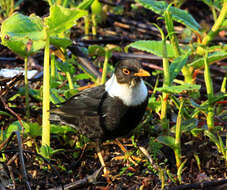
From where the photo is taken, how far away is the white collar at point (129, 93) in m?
3.09

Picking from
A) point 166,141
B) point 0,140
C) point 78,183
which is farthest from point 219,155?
point 0,140

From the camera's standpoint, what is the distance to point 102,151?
3.29 m

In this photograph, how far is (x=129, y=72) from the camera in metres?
3.16

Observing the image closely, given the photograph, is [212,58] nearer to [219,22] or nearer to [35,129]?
[219,22]

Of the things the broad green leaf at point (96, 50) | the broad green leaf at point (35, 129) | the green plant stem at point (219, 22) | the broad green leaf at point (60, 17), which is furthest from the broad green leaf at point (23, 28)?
the green plant stem at point (219, 22)

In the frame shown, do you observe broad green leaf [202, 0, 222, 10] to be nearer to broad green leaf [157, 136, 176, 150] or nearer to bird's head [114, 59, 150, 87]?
bird's head [114, 59, 150, 87]

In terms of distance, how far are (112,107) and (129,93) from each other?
0.59 ft

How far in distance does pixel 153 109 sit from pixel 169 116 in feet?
1.01

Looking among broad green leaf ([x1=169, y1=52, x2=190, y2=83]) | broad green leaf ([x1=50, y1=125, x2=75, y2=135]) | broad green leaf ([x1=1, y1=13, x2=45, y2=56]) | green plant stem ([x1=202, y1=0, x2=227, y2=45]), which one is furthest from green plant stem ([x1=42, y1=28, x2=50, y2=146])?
green plant stem ([x1=202, y1=0, x2=227, y2=45])

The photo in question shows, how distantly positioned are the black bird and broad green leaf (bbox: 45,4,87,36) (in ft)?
2.96

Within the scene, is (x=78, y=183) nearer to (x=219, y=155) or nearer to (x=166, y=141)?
(x=166, y=141)

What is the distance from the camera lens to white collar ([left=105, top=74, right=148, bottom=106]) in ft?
10.1

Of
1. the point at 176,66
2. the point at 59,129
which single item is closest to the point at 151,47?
the point at 176,66

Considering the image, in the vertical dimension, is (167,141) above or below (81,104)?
below
